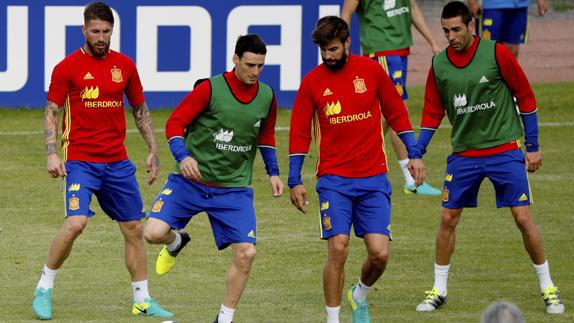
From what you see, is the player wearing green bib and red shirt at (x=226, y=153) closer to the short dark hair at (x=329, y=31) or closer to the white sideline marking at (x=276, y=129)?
the short dark hair at (x=329, y=31)

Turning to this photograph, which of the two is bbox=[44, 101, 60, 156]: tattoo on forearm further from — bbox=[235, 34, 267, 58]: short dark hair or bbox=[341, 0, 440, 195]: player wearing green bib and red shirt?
bbox=[341, 0, 440, 195]: player wearing green bib and red shirt

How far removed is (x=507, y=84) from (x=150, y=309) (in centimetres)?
315

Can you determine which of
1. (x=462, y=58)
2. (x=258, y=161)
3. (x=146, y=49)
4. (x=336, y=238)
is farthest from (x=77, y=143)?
(x=146, y=49)

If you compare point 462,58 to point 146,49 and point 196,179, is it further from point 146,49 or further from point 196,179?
point 146,49

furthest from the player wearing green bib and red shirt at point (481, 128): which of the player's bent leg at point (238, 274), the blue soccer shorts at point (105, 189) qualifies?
the blue soccer shorts at point (105, 189)

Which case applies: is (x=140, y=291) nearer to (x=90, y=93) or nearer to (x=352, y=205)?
(x=90, y=93)

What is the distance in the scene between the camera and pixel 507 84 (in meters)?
10.5

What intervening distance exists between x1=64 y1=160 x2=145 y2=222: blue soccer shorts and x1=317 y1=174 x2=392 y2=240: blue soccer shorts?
145 centimetres

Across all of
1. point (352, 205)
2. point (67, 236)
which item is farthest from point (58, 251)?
point (352, 205)

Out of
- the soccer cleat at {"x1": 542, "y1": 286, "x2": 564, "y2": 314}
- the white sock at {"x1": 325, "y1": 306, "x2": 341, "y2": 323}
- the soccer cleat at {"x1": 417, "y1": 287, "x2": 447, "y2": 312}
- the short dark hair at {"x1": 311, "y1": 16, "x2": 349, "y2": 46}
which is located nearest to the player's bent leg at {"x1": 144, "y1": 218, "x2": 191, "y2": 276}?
the white sock at {"x1": 325, "y1": 306, "x2": 341, "y2": 323}

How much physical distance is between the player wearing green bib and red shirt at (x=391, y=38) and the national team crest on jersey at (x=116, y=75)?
549 cm

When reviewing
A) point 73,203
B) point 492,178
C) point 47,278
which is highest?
point 492,178

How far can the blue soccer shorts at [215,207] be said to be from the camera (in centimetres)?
981

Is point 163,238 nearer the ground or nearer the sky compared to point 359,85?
nearer the ground
